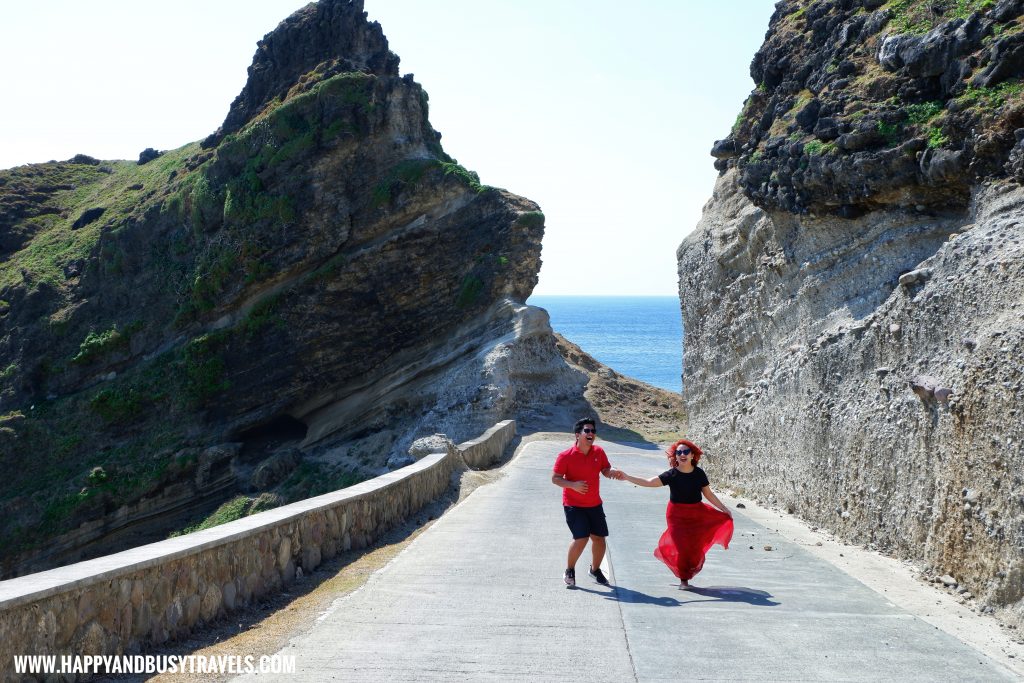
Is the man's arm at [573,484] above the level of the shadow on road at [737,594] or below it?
above

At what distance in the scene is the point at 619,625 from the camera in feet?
22.2

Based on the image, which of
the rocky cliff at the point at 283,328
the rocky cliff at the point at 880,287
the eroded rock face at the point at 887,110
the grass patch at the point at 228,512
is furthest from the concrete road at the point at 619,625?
the grass patch at the point at 228,512

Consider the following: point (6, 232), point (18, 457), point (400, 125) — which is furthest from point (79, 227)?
point (400, 125)

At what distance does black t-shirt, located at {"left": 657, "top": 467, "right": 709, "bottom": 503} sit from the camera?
8102mm

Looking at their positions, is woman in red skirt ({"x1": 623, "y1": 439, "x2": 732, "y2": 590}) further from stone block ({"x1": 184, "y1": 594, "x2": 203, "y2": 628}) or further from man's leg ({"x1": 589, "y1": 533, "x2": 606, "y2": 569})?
stone block ({"x1": 184, "y1": 594, "x2": 203, "y2": 628})

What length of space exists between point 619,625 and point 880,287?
696 cm

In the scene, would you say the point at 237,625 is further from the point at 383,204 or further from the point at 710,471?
the point at 383,204

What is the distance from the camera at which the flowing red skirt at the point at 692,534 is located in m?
8.08

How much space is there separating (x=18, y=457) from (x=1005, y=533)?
125ft

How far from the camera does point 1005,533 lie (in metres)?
7.07

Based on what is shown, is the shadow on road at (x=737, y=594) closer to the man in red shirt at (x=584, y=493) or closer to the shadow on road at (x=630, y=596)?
Result: the shadow on road at (x=630, y=596)

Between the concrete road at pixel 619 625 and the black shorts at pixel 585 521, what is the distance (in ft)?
1.39

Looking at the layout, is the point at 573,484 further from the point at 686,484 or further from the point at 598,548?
the point at 686,484

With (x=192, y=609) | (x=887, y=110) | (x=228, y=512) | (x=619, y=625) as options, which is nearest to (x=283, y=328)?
(x=228, y=512)
